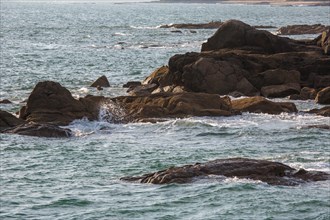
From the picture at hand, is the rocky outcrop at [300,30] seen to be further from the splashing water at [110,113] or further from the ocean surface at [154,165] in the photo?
the splashing water at [110,113]

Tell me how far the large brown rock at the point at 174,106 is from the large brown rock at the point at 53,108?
1846mm

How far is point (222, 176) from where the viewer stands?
25391mm

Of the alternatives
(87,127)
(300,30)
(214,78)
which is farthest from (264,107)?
(300,30)

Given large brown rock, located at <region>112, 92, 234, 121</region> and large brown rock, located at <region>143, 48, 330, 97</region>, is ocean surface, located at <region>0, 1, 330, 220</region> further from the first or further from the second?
large brown rock, located at <region>143, 48, 330, 97</region>

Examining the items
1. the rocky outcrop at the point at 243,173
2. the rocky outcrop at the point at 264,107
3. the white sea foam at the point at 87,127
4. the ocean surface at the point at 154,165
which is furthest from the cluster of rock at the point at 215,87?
the rocky outcrop at the point at 243,173

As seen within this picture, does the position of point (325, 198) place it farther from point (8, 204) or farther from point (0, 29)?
point (0, 29)

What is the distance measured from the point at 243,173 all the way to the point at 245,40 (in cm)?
2559

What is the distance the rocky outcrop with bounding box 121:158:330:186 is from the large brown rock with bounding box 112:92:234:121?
1159 centimetres

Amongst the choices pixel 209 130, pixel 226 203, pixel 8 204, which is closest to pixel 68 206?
pixel 8 204

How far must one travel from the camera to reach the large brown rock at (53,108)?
119 ft

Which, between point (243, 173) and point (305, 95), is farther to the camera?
point (305, 95)

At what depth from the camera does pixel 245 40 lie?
165 feet

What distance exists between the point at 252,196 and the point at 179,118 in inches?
535

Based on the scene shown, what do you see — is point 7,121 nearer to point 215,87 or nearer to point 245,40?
point 215,87
